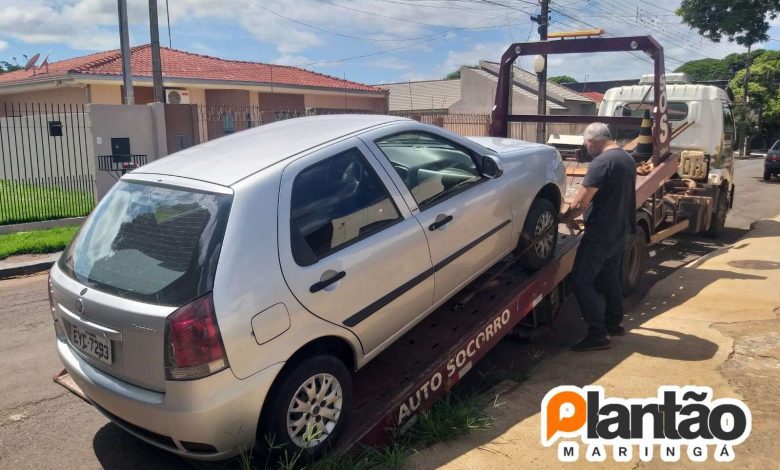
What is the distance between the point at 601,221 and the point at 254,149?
2.89 meters

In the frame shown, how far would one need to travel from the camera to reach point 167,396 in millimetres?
2756

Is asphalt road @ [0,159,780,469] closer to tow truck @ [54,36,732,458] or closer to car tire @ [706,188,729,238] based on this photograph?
tow truck @ [54,36,732,458]

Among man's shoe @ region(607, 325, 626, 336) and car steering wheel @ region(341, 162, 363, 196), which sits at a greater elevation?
car steering wheel @ region(341, 162, 363, 196)

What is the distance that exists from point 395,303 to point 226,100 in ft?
68.2

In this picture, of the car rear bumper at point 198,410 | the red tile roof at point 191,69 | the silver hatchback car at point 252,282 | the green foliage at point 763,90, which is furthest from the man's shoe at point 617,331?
the green foliage at point 763,90

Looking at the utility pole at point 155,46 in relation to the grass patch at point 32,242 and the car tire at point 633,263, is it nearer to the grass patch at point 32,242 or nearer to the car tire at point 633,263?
the grass patch at point 32,242

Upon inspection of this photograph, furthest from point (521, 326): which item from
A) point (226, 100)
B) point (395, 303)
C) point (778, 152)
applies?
point (778, 152)

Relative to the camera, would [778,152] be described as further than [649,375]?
Yes

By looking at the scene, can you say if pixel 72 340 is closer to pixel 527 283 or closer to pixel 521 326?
pixel 527 283

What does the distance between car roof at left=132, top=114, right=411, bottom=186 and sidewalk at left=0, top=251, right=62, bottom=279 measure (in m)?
6.10

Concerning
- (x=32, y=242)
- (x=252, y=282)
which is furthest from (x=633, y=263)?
(x=32, y=242)

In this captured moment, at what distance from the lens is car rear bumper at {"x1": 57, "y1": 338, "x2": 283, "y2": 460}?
271 centimetres

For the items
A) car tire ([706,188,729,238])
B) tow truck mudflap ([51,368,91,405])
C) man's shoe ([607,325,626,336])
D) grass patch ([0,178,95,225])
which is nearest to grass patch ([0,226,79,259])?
grass patch ([0,178,95,225])

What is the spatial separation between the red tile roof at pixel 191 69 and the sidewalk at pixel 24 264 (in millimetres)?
11179
